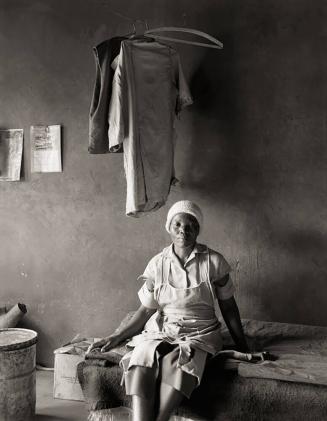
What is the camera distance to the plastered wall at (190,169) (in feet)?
11.4

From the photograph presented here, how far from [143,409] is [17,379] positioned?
2.94ft

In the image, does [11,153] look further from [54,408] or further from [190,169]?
[54,408]

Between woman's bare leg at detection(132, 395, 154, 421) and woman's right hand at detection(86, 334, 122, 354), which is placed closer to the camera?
woman's bare leg at detection(132, 395, 154, 421)

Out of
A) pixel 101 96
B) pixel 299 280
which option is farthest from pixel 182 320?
pixel 101 96

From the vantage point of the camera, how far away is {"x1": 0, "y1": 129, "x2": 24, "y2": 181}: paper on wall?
13.4 feet

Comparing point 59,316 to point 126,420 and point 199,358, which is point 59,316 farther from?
point 199,358

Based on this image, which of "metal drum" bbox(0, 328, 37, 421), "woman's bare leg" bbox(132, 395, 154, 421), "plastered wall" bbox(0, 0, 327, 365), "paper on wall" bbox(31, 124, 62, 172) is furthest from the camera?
"paper on wall" bbox(31, 124, 62, 172)

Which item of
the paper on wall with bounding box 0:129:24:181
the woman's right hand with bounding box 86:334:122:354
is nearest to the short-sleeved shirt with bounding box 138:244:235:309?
the woman's right hand with bounding box 86:334:122:354

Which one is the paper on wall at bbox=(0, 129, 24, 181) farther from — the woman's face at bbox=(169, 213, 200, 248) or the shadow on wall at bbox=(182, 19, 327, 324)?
the woman's face at bbox=(169, 213, 200, 248)

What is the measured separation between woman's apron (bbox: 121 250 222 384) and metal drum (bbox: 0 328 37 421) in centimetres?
64

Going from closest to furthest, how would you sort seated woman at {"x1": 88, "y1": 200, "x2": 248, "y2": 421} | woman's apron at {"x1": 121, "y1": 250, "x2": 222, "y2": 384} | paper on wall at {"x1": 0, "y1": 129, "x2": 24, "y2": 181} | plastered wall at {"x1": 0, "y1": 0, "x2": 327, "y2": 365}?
seated woman at {"x1": 88, "y1": 200, "x2": 248, "y2": 421} → woman's apron at {"x1": 121, "y1": 250, "x2": 222, "y2": 384} → plastered wall at {"x1": 0, "y1": 0, "x2": 327, "y2": 365} → paper on wall at {"x1": 0, "y1": 129, "x2": 24, "y2": 181}

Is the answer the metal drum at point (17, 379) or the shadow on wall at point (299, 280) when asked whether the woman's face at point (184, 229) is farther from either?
the metal drum at point (17, 379)

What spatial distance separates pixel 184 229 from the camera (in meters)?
3.01

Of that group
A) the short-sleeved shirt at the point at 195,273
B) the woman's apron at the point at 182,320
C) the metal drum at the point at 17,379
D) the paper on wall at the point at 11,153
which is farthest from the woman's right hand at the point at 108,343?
the paper on wall at the point at 11,153
